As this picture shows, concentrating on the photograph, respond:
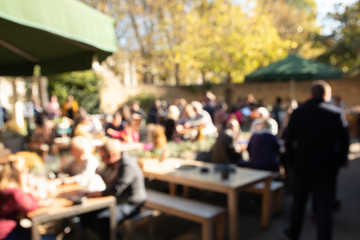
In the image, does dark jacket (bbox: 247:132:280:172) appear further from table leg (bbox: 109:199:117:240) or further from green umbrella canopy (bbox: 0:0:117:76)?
green umbrella canopy (bbox: 0:0:117:76)

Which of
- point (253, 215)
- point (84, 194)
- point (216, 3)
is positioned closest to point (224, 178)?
point (253, 215)

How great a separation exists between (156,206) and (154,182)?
146 centimetres

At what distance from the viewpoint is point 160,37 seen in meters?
23.1

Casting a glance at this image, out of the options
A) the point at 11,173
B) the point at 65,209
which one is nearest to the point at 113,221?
the point at 65,209

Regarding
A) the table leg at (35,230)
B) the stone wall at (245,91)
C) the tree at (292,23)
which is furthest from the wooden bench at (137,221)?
the tree at (292,23)

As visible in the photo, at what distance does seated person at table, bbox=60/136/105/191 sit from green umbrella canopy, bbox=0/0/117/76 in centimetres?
98

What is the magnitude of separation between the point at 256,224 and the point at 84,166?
257 centimetres

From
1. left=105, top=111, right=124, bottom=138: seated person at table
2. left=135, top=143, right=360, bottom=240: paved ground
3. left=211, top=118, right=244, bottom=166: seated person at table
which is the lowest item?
left=135, top=143, right=360, bottom=240: paved ground

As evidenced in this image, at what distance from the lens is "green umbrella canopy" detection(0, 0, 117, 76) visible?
1.88 meters

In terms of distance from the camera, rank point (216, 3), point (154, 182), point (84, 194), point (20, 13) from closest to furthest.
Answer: point (20, 13) < point (84, 194) < point (154, 182) < point (216, 3)

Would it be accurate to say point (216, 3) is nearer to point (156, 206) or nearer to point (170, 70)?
point (170, 70)

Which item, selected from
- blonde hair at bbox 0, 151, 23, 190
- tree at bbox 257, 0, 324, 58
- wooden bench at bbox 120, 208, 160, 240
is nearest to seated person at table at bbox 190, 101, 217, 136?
wooden bench at bbox 120, 208, 160, 240

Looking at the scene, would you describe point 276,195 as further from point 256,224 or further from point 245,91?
point 245,91

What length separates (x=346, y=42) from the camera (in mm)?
18266
